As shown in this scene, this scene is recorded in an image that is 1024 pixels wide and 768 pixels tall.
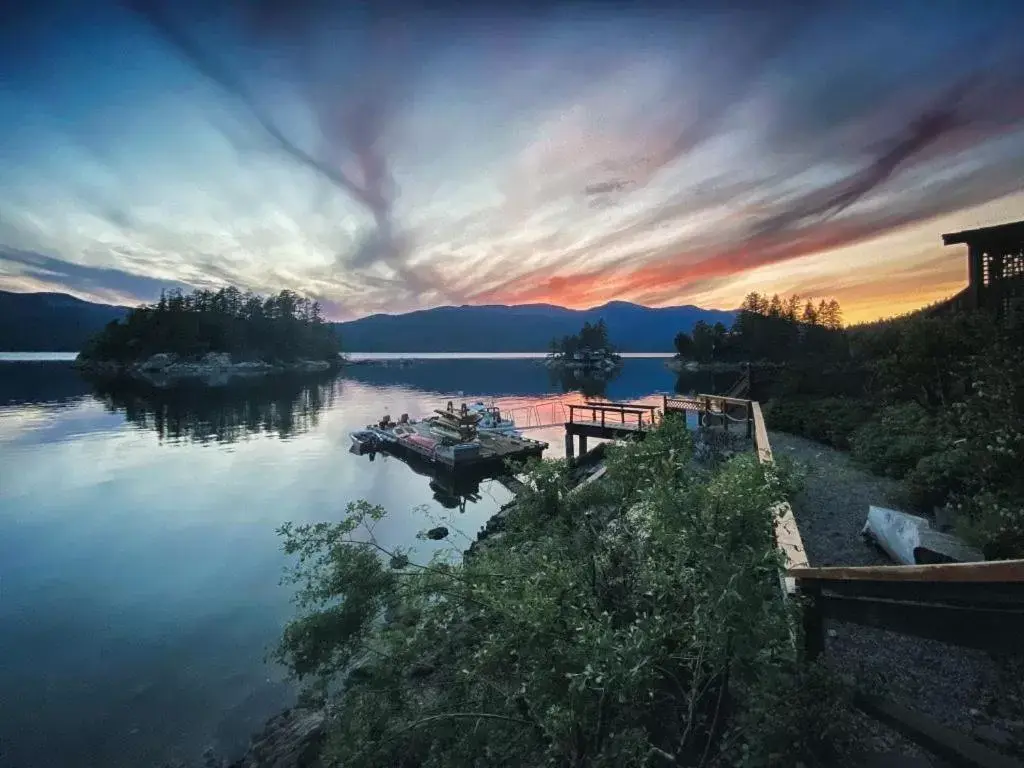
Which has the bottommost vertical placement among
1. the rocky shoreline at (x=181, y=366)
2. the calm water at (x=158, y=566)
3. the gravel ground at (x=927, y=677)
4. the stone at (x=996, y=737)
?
the calm water at (x=158, y=566)

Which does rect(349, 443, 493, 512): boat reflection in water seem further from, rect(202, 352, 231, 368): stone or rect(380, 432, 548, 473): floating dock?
rect(202, 352, 231, 368): stone

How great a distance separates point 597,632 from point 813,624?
4.42 feet

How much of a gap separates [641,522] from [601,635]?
121 cm

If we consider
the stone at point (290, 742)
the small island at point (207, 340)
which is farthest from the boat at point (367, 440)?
the small island at point (207, 340)

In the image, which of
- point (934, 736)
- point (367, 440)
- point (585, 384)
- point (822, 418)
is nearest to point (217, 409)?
point (367, 440)

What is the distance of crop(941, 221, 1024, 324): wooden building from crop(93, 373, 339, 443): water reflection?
118ft

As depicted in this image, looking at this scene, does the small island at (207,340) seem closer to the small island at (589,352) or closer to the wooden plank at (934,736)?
the small island at (589,352)

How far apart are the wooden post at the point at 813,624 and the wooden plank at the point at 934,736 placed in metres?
0.28

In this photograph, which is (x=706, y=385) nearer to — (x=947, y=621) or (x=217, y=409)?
(x=217, y=409)

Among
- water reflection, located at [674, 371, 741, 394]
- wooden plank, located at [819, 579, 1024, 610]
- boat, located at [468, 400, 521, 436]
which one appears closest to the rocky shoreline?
water reflection, located at [674, 371, 741, 394]

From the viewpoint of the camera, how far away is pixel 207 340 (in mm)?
121938

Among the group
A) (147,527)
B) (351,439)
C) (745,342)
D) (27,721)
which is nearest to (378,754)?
(27,721)

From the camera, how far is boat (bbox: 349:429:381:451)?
29781mm

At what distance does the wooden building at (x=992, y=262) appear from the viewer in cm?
1154
